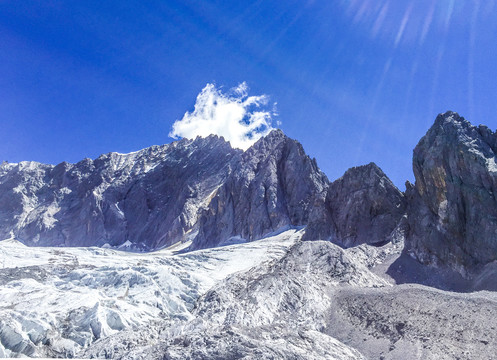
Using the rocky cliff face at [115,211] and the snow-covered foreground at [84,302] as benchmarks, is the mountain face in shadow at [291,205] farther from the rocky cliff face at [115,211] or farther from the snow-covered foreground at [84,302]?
the snow-covered foreground at [84,302]

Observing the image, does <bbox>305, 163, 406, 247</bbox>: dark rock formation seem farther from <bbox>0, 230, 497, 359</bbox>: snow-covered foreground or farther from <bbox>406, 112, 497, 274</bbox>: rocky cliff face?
<bbox>0, 230, 497, 359</bbox>: snow-covered foreground

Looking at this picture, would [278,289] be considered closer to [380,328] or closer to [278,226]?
[380,328]

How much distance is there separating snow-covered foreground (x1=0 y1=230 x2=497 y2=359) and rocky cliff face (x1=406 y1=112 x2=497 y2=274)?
8268 millimetres

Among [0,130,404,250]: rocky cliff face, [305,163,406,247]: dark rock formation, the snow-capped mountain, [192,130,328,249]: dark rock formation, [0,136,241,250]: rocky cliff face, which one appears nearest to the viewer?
the snow-capped mountain

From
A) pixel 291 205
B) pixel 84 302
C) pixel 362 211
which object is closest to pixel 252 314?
pixel 84 302

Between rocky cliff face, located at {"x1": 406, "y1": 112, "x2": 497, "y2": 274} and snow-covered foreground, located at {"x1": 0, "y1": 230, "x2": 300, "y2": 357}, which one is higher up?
rocky cliff face, located at {"x1": 406, "y1": 112, "x2": 497, "y2": 274}

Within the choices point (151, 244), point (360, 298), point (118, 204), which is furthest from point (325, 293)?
point (118, 204)

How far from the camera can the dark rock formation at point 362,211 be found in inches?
3167

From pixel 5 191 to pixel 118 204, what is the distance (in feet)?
191

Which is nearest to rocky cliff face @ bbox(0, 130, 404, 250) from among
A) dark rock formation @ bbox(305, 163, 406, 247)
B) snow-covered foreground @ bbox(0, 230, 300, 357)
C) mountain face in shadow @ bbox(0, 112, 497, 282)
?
dark rock formation @ bbox(305, 163, 406, 247)

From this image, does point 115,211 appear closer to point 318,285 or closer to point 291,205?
point 291,205

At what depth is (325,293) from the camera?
4428 cm

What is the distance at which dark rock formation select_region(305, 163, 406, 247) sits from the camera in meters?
80.4

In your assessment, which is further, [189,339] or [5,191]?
[5,191]
